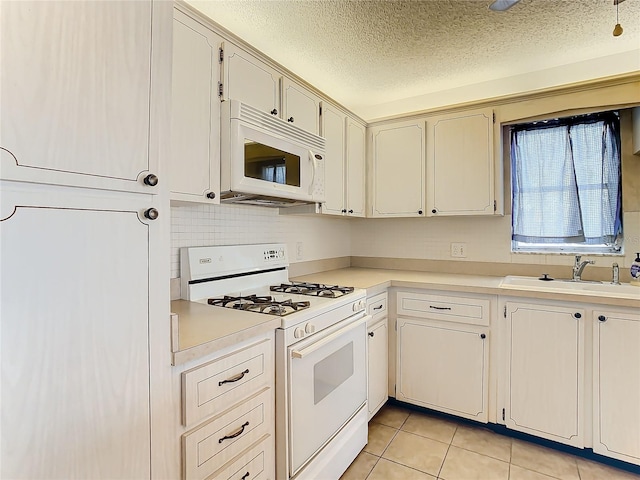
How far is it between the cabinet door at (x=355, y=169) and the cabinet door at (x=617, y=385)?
159 centimetres

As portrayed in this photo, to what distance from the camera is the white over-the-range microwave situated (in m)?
1.56

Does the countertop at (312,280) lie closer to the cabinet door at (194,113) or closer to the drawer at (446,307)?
the drawer at (446,307)

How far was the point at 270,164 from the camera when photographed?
177 cm

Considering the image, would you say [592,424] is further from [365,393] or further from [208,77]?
[208,77]

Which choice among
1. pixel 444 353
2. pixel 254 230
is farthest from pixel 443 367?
pixel 254 230

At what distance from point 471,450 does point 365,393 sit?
27.3 inches

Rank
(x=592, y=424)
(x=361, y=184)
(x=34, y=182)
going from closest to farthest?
(x=34, y=182)
(x=592, y=424)
(x=361, y=184)

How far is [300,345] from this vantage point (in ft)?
4.83

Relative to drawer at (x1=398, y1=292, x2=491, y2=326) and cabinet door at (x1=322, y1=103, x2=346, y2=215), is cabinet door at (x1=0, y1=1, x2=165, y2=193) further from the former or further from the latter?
drawer at (x1=398, y1=292, x2=491, y2=326)

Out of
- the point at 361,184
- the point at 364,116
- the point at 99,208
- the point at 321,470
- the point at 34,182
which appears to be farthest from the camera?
the point at 364,116

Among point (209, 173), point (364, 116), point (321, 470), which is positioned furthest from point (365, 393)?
point (364, 116)

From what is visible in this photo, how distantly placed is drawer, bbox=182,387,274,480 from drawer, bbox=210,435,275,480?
20 millimetres

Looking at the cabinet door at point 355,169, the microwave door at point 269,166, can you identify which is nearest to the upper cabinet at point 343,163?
the cabinet door at point 355,169

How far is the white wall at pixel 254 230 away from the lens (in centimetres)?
178
